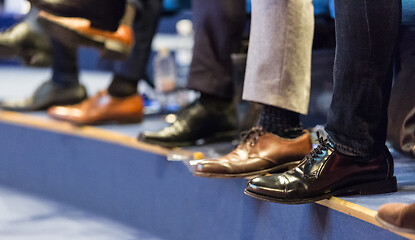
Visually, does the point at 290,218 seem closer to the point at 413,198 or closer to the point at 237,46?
the point at 413,198

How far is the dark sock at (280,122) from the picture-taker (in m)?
1.05

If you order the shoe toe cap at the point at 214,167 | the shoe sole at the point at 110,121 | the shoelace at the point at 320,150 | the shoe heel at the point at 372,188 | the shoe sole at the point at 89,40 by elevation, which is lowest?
the shoe heel at the point at 372,188

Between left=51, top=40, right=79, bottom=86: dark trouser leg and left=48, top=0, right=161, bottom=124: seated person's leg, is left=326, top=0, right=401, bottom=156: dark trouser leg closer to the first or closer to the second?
left=48, top=0, right=161, bottom=124: seated person's leg

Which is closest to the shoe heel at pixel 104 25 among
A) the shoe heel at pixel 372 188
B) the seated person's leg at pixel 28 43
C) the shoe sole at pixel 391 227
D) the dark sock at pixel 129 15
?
the dark sock at pixel 129 15

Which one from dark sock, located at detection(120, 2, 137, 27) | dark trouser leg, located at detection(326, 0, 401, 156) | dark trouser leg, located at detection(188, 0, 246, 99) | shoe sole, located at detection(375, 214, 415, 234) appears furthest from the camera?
dark sock, located at detection(120, 2, 137, 27)

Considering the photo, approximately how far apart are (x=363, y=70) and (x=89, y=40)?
94cm

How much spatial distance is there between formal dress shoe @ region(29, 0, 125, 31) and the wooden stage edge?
311 millimetres

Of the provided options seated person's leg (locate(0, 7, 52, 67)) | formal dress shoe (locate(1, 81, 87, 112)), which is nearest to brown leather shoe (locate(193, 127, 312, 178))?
formal dress shoe (locate(1, 81, 87, 112))

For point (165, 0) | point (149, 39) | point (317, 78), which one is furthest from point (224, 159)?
point (165, 0)

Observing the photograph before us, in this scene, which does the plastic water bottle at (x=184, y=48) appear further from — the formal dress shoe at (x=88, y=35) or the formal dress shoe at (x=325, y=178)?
the formal dress shoe at (x=325, y=178)

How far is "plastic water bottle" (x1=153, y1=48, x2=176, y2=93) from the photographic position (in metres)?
2.33

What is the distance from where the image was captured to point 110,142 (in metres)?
1.53

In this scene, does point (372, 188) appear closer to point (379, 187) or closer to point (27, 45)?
point (379, 187)

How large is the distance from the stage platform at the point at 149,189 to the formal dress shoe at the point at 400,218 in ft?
0.14
